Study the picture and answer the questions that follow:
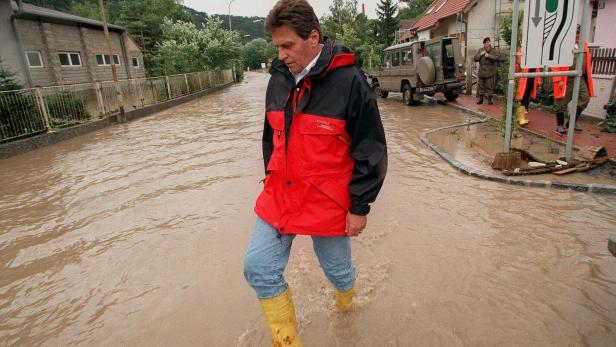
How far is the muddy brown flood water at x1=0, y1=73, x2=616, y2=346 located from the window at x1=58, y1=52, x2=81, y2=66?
812 inches

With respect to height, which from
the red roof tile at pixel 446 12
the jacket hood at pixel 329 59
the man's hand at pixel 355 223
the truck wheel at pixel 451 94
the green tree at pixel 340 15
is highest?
the green tree at pixel 340 15

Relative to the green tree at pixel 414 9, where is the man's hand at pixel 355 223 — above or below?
below

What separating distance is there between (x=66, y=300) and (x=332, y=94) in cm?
279

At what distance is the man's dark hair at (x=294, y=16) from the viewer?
1784 mm

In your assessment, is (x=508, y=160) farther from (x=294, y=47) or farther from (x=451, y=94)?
(x=451, y=94)

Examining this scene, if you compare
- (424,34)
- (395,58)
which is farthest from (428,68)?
(424,34)

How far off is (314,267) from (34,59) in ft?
79.6

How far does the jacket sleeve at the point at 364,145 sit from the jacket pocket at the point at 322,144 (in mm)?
61

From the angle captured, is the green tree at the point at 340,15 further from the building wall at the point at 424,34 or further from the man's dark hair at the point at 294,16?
the man's dark hair at the point at 294,16

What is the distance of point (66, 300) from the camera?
10.1ft

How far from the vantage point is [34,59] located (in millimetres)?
20938

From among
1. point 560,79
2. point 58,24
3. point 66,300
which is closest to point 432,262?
point 66,300

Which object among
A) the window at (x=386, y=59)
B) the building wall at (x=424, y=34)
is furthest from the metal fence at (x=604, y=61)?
the building wall at (x=424, y=34)

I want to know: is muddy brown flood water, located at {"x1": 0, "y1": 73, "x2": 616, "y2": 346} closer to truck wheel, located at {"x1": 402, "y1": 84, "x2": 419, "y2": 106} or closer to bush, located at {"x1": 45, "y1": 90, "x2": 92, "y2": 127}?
bush, located at {"x1": 45, "y1": 90, "x2": 92, "y2": 127}
